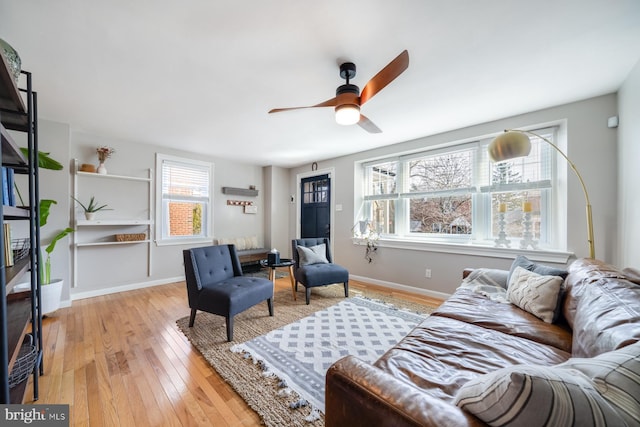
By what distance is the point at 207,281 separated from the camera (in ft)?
8.48

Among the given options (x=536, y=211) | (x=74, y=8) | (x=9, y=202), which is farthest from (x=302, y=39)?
(x=536, y=211)

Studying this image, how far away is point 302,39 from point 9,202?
1.91 metres

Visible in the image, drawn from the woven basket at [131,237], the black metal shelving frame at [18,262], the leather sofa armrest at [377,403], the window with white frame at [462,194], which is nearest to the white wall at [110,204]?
the woven basket at [131,237]

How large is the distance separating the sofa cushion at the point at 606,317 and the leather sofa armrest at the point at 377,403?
69 cm

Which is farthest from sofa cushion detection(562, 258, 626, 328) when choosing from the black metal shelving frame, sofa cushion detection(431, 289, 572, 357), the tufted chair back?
the tufted chair back

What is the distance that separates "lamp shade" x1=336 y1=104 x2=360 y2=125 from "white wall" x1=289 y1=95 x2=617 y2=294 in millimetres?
2059

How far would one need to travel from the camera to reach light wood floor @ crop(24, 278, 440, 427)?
1.45 meters

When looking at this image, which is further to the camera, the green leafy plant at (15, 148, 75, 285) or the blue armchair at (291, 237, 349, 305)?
the blue armchair at (291, 237, 349, 305)

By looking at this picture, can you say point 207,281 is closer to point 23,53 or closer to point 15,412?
point 15,412

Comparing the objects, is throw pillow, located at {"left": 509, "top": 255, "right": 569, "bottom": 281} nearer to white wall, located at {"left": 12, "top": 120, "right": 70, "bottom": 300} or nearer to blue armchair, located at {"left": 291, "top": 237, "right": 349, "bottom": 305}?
blue armchair, located at {"left": 291, "top": 237, "right": 349, "bottom": 305}

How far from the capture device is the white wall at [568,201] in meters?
2.41

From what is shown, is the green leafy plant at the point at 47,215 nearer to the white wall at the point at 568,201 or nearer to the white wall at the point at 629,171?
the white wall at the point at 568,201

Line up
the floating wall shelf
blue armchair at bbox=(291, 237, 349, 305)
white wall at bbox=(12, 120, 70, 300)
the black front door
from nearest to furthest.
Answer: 1. white wall at bbox=(12, 120, 70, 300)
2. blue armchair at bbox=(291, 237, 349, 305)
3. the floating wall shelf
4. the black front door

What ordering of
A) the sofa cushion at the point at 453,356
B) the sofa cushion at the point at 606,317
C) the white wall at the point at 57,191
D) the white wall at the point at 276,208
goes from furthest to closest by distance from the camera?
the white wall at the point at 276,208 < the white wall at the point at 57,191 < the sofa cushion at the point at 453,356 < the sofa cushion at the point at 606,317
